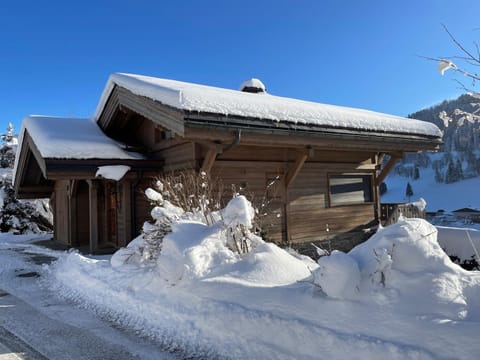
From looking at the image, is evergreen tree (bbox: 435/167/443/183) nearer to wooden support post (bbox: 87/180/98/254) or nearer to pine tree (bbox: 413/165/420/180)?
pine tree (bbox: 413/165/420/180)

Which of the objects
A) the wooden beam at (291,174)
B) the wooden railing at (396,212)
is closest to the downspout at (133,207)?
the wooden beam at (291,174)

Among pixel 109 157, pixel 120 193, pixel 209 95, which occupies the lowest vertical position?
pixel 120 193

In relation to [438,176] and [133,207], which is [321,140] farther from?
[438,176]

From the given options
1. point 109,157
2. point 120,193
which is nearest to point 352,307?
point 109,157

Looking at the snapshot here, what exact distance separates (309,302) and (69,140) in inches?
360

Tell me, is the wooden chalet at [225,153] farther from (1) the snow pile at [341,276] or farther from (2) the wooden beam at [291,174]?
(1) the snow pile at [341,276]

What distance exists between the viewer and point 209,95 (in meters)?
8.33

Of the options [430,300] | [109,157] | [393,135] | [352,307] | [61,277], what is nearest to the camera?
[430,300]

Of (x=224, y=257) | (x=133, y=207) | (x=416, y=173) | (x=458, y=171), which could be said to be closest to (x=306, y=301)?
(x=224, y=257)

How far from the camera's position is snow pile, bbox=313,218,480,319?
305 centimetres

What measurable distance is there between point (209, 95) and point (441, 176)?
61092 millimetres

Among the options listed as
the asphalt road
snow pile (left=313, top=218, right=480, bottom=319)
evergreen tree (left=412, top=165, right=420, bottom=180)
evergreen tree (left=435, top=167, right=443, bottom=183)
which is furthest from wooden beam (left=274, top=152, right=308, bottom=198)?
evergreen tree (left=412, top=165, right=420, bottom=180)

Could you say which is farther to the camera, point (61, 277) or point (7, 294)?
point (61, 277)

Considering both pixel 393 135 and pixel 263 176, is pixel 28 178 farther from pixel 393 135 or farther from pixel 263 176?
pixel 393 135
